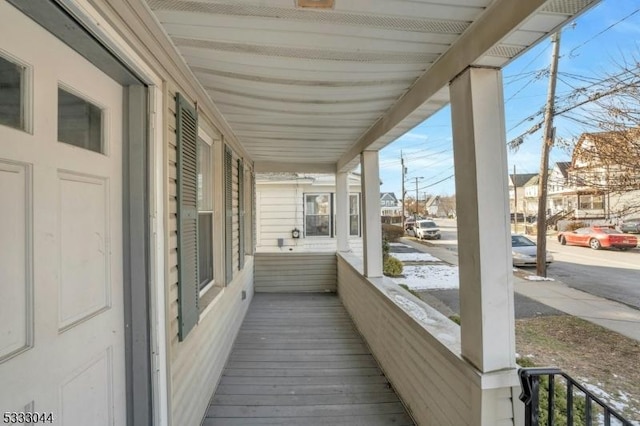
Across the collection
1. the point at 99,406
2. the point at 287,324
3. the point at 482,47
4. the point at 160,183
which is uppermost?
the point at 482,47

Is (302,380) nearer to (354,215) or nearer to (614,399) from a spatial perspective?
(614,399)

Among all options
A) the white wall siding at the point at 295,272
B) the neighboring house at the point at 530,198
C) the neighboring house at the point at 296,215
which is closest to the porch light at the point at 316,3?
the white wall siding at the point at 295,272

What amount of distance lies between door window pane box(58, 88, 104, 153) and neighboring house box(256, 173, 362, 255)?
6.50m

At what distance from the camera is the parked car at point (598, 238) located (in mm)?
7798

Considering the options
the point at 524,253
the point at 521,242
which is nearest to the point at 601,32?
the point at 524,253

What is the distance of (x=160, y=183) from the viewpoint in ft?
5.13

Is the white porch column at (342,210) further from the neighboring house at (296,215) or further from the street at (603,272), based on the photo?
the street at (603,272)

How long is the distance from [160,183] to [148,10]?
2.50 ft

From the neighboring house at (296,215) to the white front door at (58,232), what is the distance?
6.42 meters

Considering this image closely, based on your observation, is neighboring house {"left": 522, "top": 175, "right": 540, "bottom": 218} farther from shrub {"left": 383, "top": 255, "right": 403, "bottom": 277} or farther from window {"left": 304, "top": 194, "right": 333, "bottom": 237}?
window {"left": 304, "top": 194, "right": 333, "bottom": 237}

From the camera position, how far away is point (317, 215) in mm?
7922

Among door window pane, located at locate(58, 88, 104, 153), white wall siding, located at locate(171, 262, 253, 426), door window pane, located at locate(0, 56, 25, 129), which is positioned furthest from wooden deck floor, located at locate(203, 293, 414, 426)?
door window pane, located at locate(0, 56, 25, 129)

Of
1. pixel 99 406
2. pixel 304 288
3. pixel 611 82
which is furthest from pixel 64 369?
pixel 304 288

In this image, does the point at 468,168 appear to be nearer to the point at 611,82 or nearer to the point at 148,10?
the point at 148,10
